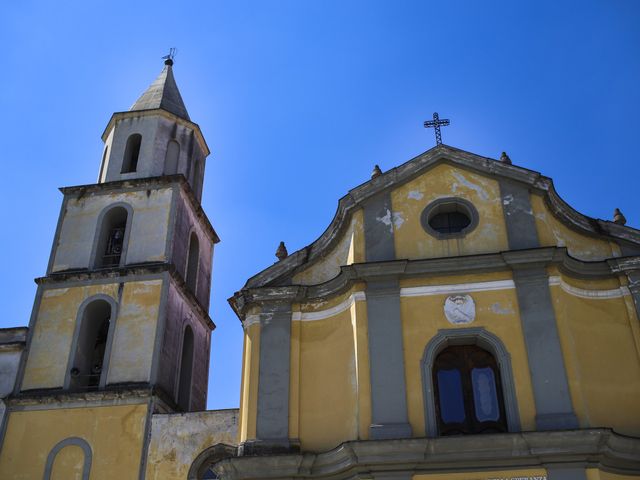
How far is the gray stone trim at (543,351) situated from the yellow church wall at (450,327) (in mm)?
124

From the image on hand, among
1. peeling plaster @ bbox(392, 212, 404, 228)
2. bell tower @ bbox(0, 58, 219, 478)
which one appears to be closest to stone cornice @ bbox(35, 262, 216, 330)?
bell tower @ bbox(0, 58, 219, 478)

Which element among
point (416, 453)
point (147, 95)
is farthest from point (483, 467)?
point (147, 95)

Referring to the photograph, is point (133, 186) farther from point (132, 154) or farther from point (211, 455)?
point (211, 455)

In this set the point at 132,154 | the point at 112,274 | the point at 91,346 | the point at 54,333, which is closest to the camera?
the point at 54,333

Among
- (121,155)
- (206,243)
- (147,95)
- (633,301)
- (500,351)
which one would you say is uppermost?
(147,95)

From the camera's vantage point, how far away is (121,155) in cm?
2306

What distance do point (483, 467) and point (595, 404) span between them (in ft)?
7.15

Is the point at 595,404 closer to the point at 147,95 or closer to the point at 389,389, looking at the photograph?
the point at 389,389

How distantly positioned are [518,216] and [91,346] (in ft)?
36.1

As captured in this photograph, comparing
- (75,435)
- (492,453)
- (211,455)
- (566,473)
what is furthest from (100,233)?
(566,473)

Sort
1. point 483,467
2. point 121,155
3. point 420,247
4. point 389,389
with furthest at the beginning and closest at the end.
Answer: point 121,155
point 420,247
point 389,389
point 483,467

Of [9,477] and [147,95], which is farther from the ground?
[147,95]

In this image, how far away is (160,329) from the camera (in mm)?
18891

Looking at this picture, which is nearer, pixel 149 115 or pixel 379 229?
pixel 379 229
